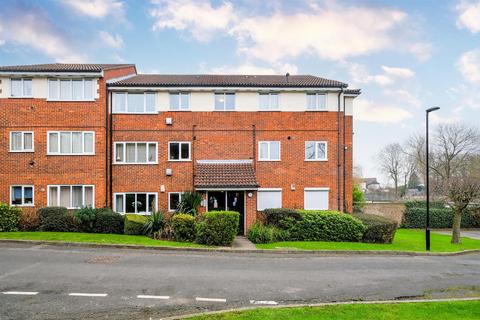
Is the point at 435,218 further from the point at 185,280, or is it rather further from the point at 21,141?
the point at 21,141

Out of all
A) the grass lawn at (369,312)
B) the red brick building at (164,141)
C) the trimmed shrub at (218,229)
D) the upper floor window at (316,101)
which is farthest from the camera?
the upper floor window at (316,101)

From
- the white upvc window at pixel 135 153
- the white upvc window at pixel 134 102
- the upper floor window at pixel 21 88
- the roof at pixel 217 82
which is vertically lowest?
the white upvc window at pixel 135 153

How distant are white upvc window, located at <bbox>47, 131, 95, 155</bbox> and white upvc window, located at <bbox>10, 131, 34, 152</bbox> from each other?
98cm

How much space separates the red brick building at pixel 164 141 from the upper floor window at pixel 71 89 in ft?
0.17

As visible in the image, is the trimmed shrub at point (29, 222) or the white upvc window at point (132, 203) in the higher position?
the white upvc window at point (132, 203)

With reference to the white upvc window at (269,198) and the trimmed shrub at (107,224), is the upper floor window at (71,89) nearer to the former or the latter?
the trimmed shrub at (107,224)

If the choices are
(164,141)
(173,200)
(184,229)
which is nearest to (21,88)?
(164,141)

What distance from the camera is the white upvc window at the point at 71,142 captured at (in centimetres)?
1838

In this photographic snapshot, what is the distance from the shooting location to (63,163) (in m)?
18.3

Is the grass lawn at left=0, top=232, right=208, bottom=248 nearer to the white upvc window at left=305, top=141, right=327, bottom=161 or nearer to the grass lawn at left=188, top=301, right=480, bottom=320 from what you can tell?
the grass lawn at left=188, top=301, right=480, bottom=320

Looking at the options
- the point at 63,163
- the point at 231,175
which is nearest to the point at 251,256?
the point at 231,175

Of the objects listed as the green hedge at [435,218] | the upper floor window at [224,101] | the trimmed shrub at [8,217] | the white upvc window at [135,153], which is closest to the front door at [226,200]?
the white upvc window at [135,153]

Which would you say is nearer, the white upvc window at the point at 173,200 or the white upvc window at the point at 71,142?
the white upvc window at the point at 71,142

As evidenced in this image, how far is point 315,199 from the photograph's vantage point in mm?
19500
